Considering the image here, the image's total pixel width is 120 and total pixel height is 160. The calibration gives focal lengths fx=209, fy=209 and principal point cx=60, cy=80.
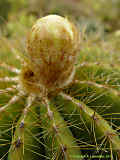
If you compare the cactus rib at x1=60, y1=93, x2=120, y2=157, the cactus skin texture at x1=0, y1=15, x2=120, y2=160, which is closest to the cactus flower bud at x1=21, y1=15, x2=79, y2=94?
the cactus skin texture at x1=0, y1=15, x2=120, y2=160

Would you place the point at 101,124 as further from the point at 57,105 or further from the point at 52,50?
the point at 52,50

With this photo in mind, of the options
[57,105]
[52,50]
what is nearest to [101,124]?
[57,105]

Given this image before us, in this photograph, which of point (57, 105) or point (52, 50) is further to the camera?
point (57, 105)

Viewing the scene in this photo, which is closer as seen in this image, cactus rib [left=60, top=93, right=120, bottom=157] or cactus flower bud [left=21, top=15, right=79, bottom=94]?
cactus rib [left=60, top=93, right=120, bottom=157]

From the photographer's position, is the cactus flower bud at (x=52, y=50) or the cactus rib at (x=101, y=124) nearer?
the cactus rib at (x=101, y=124)

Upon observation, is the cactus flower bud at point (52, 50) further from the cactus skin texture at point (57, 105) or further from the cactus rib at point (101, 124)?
the cactus rib at point (101, 124)

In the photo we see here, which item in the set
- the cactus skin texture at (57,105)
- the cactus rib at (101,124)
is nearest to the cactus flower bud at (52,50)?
the cactus skin texture at (57,105)

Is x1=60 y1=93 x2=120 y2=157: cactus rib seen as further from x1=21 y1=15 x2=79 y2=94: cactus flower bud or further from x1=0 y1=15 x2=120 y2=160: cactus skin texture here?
x1=21 y1=15 x2=79 y2=94: cactus flower bud

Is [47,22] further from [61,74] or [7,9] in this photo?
[7,9]
